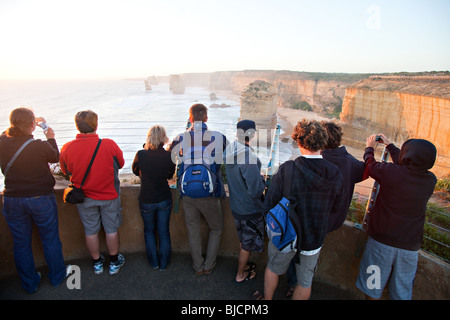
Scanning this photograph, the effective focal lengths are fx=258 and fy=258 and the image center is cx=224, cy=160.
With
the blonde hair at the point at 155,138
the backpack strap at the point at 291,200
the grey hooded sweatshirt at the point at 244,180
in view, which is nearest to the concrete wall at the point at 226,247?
the grey hooded sweatshirt at the point at 244,180

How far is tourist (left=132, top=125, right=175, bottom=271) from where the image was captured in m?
2.89

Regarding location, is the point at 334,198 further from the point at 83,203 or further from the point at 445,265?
the point at 83,203

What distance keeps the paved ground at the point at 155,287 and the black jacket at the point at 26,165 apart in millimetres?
1175

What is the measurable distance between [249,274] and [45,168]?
8.57ft

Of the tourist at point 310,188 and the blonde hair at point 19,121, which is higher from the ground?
the blonde hair at point 19,121

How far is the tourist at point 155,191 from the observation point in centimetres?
289

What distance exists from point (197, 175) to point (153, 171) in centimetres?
53

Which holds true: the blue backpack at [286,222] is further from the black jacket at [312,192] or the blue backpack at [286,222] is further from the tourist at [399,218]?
the tourist at [399,218]

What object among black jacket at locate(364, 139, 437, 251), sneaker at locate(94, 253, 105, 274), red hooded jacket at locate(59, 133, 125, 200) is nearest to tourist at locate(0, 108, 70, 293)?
red hooded jacket at locate(59, 133, 125, 200)

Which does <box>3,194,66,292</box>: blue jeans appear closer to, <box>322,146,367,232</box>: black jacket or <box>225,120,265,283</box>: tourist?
<box>225,120,265,283</box>: tourist

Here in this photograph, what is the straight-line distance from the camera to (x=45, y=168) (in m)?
2.73

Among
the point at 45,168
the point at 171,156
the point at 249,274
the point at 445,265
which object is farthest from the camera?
the point at 249,274

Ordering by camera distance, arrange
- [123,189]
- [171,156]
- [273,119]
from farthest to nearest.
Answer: [273,119], [123,189], [171,156]
